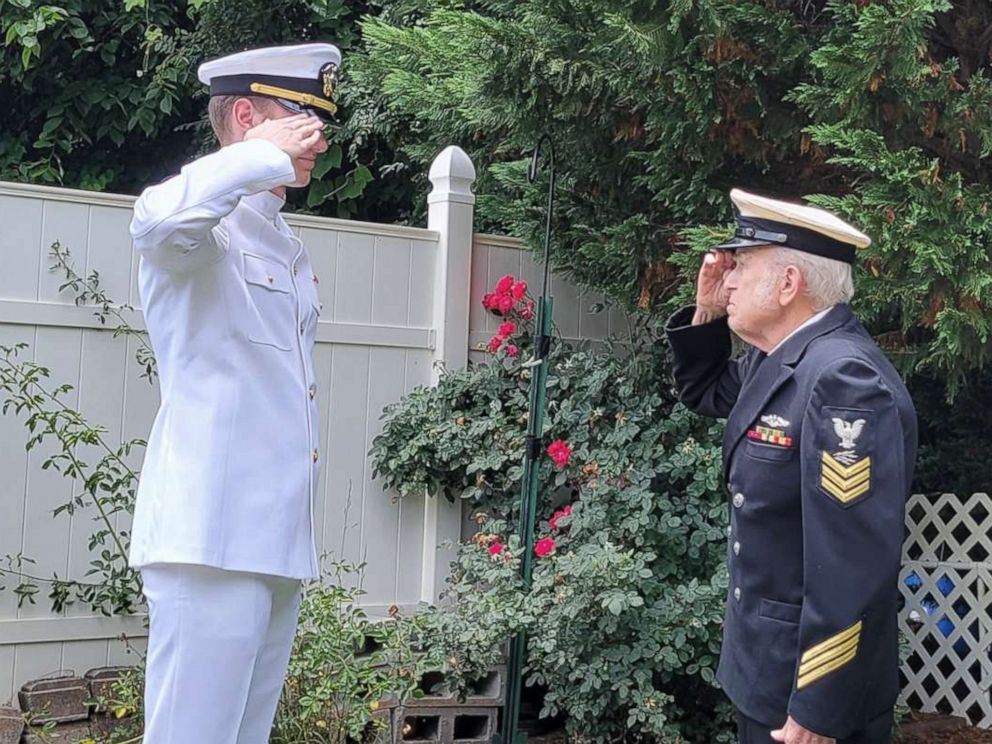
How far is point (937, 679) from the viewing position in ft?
15.8

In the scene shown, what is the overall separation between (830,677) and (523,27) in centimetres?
252

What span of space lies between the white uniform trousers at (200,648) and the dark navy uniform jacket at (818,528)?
34.2 inches

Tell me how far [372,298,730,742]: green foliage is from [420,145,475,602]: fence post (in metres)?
0.12

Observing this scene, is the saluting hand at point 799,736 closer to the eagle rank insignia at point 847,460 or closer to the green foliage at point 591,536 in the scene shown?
the eagle rank insignia at point 847,460

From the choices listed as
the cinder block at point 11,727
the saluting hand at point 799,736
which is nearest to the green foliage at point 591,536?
the cinder block at point 11,727

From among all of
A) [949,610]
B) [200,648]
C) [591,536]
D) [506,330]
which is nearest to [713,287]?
[200,648]

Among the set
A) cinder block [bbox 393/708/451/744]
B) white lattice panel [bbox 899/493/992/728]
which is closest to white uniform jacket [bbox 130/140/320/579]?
cinder block [bbox 393/708/451/744]

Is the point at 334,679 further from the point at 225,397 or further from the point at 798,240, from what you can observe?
the point at 798,240

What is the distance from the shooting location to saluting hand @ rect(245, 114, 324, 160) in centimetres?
203

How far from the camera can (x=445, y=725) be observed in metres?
4.13

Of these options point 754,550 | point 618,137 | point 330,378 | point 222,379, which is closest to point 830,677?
point 754,550

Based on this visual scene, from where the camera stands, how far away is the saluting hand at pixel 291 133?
2033 mm

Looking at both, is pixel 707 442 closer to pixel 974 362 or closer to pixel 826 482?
pixel 974 362

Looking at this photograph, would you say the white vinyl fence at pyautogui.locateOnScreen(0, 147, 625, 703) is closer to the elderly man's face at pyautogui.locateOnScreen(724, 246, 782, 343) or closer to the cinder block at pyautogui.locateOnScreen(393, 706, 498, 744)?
the cinder block at pyautogui.locateOnScreen(393, 706, 498, 744)
